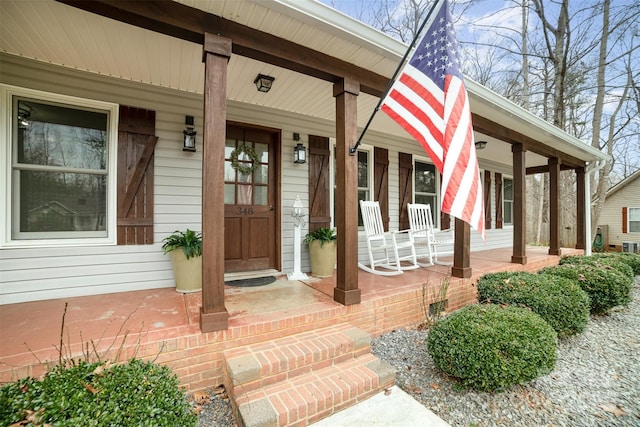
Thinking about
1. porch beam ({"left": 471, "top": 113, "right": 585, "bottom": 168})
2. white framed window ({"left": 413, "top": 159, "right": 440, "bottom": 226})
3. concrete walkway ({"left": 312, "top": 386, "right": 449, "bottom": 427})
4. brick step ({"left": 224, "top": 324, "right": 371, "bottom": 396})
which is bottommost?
concrete walkway ({"left": 312, "top": 386, "right": 449, "bottom": 427})

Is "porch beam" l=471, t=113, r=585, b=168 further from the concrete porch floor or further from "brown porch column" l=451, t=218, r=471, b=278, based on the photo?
the concrete porch floor

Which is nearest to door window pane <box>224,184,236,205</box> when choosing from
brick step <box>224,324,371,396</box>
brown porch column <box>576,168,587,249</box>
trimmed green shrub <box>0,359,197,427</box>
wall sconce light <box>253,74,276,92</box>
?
wall sconce light <box>253,74,276,92</box>

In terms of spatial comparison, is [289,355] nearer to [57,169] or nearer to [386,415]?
[386,415]

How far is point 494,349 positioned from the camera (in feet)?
6.15

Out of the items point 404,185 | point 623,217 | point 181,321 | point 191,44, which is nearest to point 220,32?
point 191,44

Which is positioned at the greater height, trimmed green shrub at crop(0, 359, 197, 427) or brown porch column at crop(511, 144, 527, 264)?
brown porch column at crop(511, 144, 527, 264)

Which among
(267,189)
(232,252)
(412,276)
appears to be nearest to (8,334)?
(232,252)

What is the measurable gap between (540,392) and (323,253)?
2.37 meters

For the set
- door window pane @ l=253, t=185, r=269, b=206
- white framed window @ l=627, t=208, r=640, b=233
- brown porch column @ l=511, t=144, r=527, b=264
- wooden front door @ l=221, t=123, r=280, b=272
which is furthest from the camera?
white framed window @ l=627, t=208, r=640, b=233

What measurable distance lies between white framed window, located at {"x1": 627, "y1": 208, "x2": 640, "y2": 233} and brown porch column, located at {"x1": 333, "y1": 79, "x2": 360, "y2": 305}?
15.2 m

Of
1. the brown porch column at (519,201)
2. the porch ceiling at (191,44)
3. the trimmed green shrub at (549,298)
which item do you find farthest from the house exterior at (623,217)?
the porch ceiling at (191,44)

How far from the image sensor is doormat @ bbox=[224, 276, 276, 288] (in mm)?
3185

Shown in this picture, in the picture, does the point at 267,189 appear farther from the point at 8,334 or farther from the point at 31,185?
the point at 8,334

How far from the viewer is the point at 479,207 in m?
2.03
